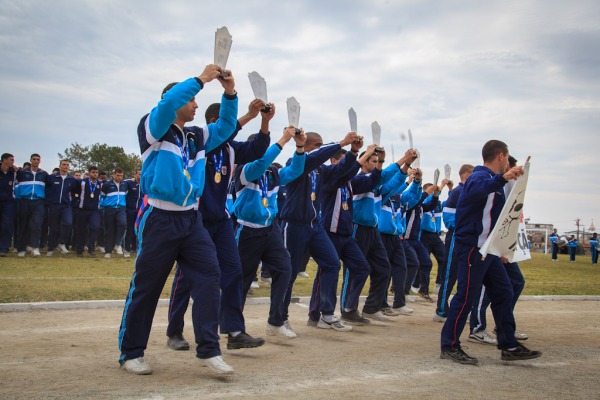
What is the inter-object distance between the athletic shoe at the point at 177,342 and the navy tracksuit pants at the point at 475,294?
2.68 metres

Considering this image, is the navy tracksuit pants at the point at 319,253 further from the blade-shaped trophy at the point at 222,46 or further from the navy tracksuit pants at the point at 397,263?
the blade-shaped trophy at the point at 222,46

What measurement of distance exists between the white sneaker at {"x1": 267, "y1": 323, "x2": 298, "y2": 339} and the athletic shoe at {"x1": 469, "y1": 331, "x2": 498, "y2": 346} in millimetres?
2364

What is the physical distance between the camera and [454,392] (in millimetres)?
4699

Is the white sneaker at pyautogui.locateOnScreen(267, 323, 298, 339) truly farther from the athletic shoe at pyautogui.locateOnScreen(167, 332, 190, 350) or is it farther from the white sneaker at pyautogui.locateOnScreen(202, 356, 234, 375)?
the white sneaker at pyautogui.locateOnScreen(202, 356, 234, 375)

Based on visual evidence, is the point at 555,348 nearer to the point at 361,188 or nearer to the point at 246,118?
the point at 361,188

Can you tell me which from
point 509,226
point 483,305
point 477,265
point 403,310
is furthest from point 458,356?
point 403,310

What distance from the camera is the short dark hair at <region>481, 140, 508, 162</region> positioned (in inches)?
256

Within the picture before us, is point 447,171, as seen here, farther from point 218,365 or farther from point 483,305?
point 218,365

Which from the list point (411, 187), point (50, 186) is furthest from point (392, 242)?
point (50, 186)

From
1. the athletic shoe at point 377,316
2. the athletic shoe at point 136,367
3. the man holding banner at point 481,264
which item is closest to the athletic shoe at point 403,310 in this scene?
the athletic shoe at point 377,316

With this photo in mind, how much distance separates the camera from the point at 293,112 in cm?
679

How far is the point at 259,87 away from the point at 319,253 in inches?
110

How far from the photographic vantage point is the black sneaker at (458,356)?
592 cm

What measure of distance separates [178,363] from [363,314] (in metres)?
4.41
